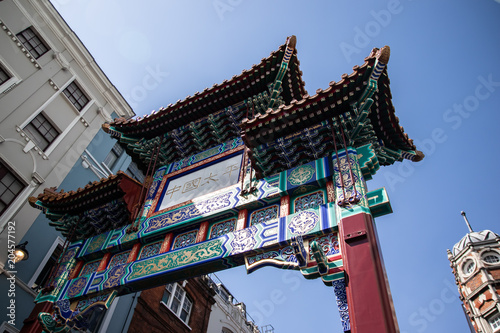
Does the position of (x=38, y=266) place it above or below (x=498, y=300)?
below

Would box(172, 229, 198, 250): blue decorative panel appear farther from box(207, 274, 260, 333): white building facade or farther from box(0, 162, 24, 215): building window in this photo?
box(207, 274, 260, 333): white building facade

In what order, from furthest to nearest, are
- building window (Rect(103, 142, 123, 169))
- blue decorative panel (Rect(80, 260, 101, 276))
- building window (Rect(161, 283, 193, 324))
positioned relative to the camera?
building window (Rect(103, 142, 123, 169)) < building window (Rect(161, 283, 193, 324)) < blue decorative panel (Rect(80, 260, 101, 276))

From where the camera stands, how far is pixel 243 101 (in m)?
9.69

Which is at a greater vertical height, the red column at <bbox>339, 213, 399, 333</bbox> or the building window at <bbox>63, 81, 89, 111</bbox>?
the building window at <bbox>63, 81, 89, 111</bbox>

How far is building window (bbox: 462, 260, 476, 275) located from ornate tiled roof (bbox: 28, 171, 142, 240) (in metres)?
35.3

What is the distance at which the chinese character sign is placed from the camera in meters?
8.52

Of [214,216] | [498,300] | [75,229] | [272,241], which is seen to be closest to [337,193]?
[272,241]

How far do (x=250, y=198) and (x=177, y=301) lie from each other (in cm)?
1105

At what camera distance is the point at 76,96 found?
17.6 meters

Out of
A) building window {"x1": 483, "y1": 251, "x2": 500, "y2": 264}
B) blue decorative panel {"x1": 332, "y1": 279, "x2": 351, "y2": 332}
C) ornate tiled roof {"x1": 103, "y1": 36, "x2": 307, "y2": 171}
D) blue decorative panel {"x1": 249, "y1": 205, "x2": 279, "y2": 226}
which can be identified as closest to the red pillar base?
ornate tiled roof {"x1": 103, "y1": 36, "x2": 307, "y2": 171}

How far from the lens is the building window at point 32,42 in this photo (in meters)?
15.8

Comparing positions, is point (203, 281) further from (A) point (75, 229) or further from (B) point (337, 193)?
(B) point (337, 193)

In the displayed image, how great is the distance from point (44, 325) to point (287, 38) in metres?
8.02

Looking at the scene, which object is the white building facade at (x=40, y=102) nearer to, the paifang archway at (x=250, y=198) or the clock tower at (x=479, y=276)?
the paifang archway at (x=250, y=198)
